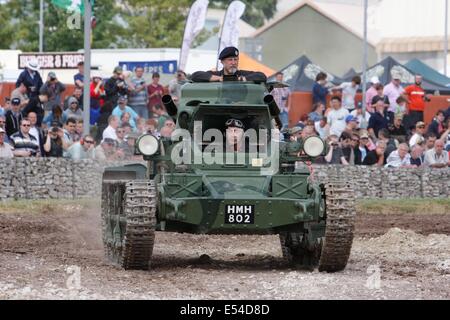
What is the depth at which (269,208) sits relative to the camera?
50.0ft

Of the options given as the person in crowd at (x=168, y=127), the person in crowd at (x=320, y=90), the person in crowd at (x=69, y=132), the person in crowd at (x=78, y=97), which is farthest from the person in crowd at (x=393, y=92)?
the person in crowd at (x=168, y=127)

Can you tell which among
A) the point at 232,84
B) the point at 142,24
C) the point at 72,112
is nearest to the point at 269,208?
the point at 232,84

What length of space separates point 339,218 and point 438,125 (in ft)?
59.4

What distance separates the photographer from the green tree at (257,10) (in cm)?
8374

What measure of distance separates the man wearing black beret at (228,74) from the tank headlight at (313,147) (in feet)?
4.94

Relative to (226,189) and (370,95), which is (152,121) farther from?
(226,189)

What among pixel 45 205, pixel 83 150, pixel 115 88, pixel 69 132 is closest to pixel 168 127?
pixel 83 150

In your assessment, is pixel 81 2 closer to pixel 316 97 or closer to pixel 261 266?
pixel 316 97

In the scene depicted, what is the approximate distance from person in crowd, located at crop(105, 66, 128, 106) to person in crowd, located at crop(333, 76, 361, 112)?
19.6 ft

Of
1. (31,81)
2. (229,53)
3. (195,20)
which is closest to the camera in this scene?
(229,53)

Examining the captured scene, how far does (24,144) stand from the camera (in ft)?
88.2

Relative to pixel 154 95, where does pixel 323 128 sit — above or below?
below
